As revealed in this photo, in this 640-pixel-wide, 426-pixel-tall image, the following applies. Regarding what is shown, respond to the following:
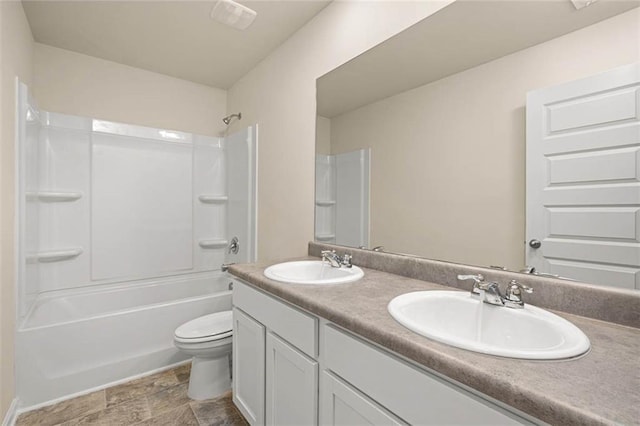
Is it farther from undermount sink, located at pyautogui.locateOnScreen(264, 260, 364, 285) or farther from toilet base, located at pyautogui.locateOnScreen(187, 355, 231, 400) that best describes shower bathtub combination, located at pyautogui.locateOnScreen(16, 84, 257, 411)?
undermount sink, located at pyautogui.locateOnScreen(264, 260, 364, 285)

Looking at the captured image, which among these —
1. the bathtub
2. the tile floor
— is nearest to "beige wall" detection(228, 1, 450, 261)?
the bathtub

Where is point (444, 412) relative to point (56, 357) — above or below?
above

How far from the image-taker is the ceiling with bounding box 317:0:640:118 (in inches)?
37.8

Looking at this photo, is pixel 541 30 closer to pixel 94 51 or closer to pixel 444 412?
pixel 444 412

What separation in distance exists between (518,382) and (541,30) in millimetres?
1116

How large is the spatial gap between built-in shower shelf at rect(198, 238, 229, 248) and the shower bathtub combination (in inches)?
0.4

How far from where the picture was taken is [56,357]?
183cm

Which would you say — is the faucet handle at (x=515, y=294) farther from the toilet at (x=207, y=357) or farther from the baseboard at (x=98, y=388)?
the baseboard at (x=98, y=388)

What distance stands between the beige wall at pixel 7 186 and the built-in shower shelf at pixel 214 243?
1.47 metres

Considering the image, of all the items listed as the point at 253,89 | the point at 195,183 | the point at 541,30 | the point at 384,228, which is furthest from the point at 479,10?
the point at 195,183

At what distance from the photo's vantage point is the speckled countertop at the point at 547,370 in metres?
0.48

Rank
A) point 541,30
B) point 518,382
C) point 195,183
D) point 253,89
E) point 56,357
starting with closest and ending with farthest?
point 518,382 → point 541,30 → point 56,357 → point 253,89 → point 195,183

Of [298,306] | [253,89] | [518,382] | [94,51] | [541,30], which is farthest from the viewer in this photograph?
[253,89]

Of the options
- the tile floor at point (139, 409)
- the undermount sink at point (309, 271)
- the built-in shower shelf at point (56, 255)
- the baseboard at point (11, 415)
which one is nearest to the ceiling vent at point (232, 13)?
the undermount sink at point (309, 271)
